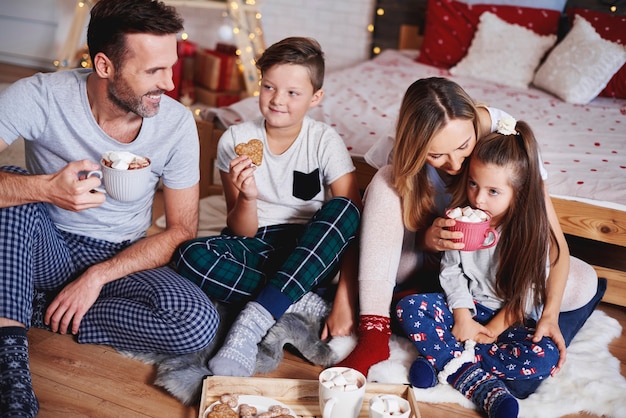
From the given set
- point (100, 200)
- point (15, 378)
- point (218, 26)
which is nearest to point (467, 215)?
point (100, 200)

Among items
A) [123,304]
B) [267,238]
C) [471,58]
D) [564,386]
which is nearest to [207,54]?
[471,58]

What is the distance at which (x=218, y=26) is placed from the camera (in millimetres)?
4762

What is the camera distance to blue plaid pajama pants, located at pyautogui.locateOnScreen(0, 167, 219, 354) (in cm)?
160

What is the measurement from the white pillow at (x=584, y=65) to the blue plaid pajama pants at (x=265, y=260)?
1.65 metres

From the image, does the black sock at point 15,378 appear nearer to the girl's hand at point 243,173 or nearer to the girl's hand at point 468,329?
the girl's hand at point 243,173

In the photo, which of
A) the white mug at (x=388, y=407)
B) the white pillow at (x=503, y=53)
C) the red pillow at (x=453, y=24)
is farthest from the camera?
the red pillow at (x=453, y=24)

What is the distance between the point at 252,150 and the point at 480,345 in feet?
2.75

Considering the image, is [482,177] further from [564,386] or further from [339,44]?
[339,44]

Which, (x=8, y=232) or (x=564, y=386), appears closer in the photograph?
(x=8, y=232)

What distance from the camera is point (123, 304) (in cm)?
174

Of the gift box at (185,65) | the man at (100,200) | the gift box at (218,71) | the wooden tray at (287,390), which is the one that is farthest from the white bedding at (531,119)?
the gift box at (185,65)

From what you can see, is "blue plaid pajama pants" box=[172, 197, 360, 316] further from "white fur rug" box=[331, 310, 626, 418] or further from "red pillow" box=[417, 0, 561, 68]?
"red pillow" box=[417, 0, 561, 68]

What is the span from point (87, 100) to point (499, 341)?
4.22 feet

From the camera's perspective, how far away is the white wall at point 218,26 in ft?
14.1
